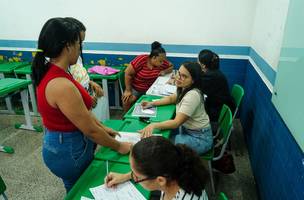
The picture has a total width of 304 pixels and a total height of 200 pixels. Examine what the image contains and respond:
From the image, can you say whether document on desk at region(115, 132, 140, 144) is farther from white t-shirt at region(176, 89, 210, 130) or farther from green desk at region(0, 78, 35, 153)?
green desk at region(0, 78, 35, 153)

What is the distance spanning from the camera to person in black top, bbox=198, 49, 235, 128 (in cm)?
260

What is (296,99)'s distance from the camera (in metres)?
1.40

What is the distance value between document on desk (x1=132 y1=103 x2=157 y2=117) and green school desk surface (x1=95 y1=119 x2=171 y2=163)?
109 millimetres

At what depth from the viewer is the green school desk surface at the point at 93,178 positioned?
4.00ft

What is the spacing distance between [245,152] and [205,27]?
1.79m

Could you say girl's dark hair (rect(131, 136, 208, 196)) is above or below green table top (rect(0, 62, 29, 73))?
above

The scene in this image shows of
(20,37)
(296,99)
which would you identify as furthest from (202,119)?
(20,37)

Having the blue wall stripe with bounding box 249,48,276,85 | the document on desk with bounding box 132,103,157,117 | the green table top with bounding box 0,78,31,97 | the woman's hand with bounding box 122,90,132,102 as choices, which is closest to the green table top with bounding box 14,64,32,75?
the green table top with bounding box 0,78,31,97

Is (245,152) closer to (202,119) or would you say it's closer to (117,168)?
(202,119)

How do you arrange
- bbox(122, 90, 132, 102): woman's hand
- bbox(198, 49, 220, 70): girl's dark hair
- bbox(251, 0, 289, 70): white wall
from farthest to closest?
bbox(122, 90, 132, 102): woman's hand < bbox(198, 49, 220, 70): girl's dark hair < bbox(251, 0, 289, 70): white wall

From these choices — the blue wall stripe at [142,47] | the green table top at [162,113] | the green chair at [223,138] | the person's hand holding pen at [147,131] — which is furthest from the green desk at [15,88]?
the green chair at [223,138]

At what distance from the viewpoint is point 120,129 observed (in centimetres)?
183

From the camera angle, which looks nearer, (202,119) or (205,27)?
(202,119)

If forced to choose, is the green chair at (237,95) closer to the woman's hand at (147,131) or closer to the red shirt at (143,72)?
the red shirt at (143,72)
